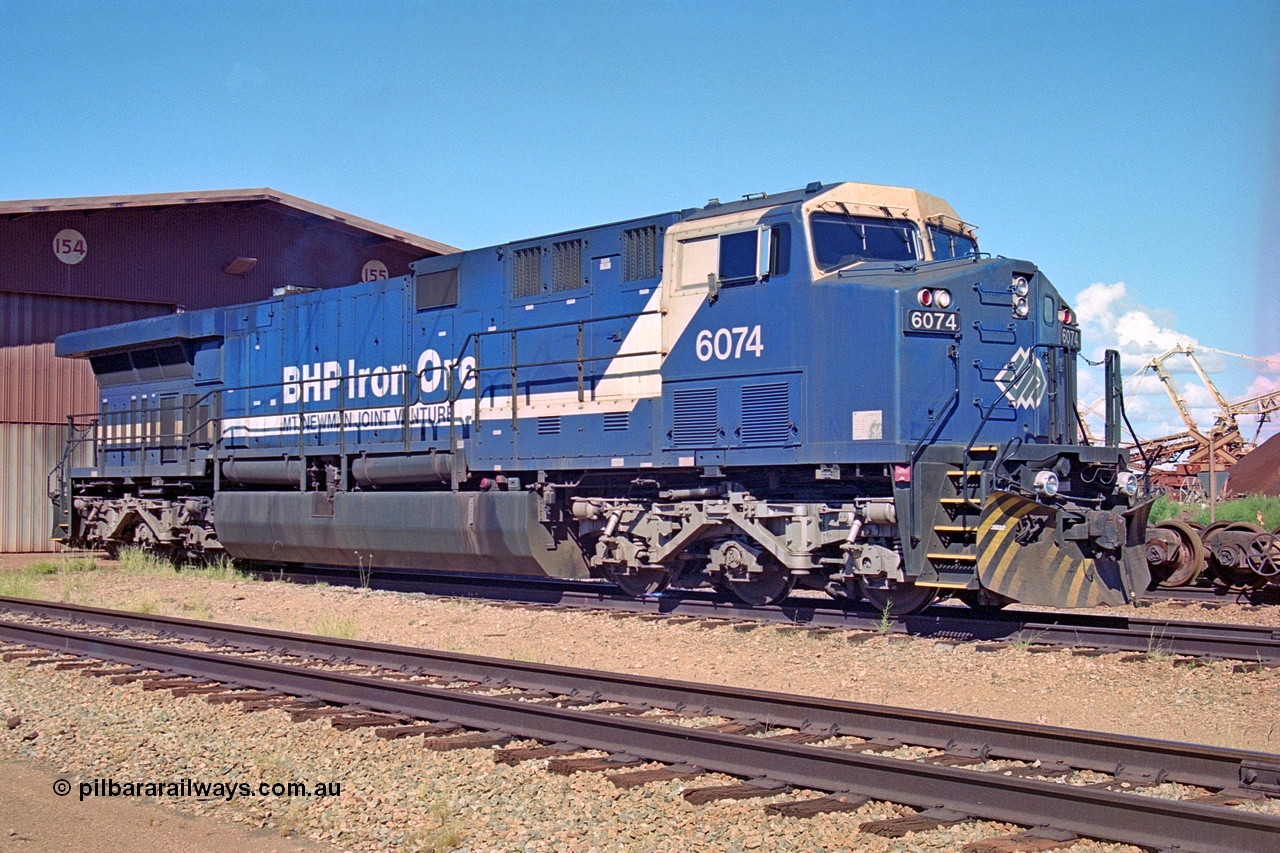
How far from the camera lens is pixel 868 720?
6.54 metres

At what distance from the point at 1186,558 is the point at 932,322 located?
19.7 feet

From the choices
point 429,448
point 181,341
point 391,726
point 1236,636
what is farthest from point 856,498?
point 181,341

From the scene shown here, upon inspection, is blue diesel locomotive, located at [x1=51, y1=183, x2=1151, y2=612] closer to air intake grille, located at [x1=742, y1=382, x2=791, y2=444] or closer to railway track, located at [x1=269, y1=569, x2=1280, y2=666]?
air intake grille, located at [x1=742, y1=382, x2=791, y2=444]

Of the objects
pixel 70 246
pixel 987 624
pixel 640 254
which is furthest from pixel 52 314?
pixel 987 624

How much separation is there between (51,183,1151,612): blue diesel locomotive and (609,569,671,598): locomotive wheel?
0.03 m

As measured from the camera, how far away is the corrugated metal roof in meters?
20.3

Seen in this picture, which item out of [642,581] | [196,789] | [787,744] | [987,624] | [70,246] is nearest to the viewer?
[787,744]

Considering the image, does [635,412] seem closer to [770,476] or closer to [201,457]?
[770,476]

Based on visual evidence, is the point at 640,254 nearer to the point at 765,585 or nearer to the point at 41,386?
the point at 765,585

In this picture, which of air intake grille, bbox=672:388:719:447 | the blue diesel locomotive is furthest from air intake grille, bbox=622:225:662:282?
air intake grille, bbox=672:388:719:447

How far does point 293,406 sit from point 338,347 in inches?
47.6

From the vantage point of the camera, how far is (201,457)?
1714 centimetres

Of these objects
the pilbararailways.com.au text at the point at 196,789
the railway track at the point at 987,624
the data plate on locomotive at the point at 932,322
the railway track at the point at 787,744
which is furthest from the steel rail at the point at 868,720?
the data plate on locomotive at the point at 932,322

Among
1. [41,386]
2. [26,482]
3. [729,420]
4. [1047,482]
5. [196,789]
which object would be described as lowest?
[196,789]
